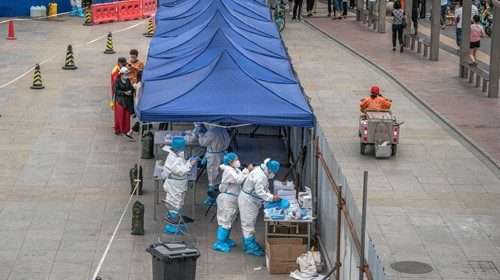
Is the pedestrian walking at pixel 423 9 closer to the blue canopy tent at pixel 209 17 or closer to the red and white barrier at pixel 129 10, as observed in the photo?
the red and white barrier at pixel 129 10

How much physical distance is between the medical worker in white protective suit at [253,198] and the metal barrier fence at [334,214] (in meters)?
0.79

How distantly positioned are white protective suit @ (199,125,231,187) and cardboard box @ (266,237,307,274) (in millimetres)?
3308

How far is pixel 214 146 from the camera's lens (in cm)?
2142

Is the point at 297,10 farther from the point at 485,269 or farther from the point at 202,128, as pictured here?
the point at 485,269

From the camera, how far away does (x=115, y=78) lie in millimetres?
26859

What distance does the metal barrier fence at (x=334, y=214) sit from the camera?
1450cm

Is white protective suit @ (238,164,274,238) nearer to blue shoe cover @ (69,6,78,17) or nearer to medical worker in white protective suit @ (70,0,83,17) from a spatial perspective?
medical worker in white protective suit @ (70,0,83,17)

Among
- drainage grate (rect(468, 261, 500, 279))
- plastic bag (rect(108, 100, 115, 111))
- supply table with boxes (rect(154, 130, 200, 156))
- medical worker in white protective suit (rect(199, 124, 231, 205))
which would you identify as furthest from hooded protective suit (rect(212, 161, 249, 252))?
plastic bag (rect(108, 100, 115, 111))

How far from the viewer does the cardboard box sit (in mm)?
18266

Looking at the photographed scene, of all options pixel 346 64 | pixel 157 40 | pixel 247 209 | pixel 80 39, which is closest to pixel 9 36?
pixel 80 39

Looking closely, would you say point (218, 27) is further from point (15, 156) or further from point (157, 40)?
point (15, 156)

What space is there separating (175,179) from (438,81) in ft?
48.6

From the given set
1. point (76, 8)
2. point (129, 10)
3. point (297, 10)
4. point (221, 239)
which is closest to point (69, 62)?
point (129, 10)

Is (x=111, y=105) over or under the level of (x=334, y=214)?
under
